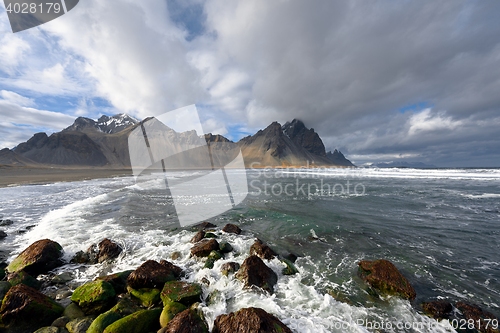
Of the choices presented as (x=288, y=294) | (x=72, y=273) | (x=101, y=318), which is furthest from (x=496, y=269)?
(x=72, y=273)

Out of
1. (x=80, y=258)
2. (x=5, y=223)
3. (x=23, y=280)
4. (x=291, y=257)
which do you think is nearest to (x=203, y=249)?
(x=291, y=257)

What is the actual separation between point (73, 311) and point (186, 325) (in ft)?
9.69

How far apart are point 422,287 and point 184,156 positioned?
157 m

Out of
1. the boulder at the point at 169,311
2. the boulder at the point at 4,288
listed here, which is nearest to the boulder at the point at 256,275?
the boulder at the point at 169,311

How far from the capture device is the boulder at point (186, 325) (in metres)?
3.93

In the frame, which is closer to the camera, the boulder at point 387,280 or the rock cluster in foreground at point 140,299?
the rock cluster in foreground at point 140,299

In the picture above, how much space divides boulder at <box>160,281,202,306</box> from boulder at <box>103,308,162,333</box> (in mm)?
439

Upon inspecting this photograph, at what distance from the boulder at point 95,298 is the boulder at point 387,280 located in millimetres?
7322

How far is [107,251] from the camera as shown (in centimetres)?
778

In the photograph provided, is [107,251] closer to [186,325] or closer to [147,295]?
[147,295]

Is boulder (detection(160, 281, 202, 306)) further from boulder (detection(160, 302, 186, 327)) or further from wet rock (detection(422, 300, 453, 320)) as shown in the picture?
wet rock (detection(422, 300, 453, 320))

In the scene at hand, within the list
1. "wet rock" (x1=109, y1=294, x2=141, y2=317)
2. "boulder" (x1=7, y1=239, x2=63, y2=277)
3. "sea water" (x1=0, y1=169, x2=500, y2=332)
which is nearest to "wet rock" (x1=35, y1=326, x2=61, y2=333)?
"wet rock" (x1=109, y1=294, x2=141, y2=317)

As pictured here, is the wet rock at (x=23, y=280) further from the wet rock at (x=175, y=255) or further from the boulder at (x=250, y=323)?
the boulder at (x=250, y=323)

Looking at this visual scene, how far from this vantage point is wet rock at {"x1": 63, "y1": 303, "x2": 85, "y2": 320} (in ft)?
15.1
